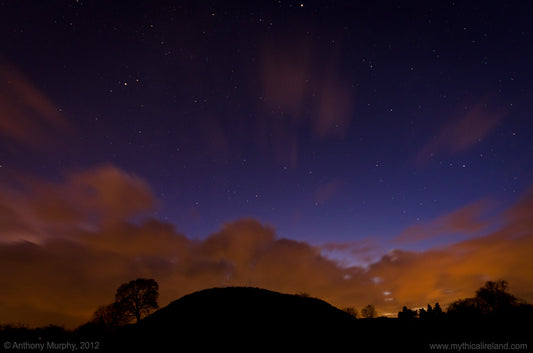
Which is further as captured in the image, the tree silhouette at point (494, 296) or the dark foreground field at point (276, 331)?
the tree silhouette at point (494, 296)

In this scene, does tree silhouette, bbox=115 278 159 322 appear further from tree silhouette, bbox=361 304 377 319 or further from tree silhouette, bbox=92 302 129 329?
tree silhouette, bbox=361 304 377 319

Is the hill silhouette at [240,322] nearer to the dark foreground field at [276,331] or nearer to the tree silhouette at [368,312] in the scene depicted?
the dark foreground field at [276,331]

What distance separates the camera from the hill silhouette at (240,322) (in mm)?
24156

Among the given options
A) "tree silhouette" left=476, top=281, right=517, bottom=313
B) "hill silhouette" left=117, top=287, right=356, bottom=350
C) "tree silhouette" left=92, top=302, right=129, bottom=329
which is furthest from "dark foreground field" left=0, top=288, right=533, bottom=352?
"tree silhouette" left=476, top=281, right=517, bottom=313

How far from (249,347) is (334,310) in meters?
14.0

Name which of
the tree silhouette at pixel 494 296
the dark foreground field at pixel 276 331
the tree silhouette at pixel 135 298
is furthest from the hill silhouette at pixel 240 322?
the tree silhouette at pixel 494 296

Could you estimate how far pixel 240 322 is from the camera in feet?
88.0

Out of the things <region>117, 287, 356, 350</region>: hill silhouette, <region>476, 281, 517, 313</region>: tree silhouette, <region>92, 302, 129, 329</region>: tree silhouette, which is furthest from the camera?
<region>476, 281, 517, 313</region>: tree silhouette

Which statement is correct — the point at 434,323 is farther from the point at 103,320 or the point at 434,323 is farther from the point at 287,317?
the point at 103,320

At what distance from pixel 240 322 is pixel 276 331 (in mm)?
3400

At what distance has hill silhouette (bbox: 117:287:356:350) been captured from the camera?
24.2 metres

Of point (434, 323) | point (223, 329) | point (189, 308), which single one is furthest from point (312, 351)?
point (434, 323)

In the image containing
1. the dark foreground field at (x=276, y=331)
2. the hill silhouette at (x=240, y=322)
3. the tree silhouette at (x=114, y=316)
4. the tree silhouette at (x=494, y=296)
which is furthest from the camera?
the tree silhouette at (x=494, y=296)

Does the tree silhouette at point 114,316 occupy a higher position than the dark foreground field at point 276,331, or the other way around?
the tree silhouette at point 114,316
